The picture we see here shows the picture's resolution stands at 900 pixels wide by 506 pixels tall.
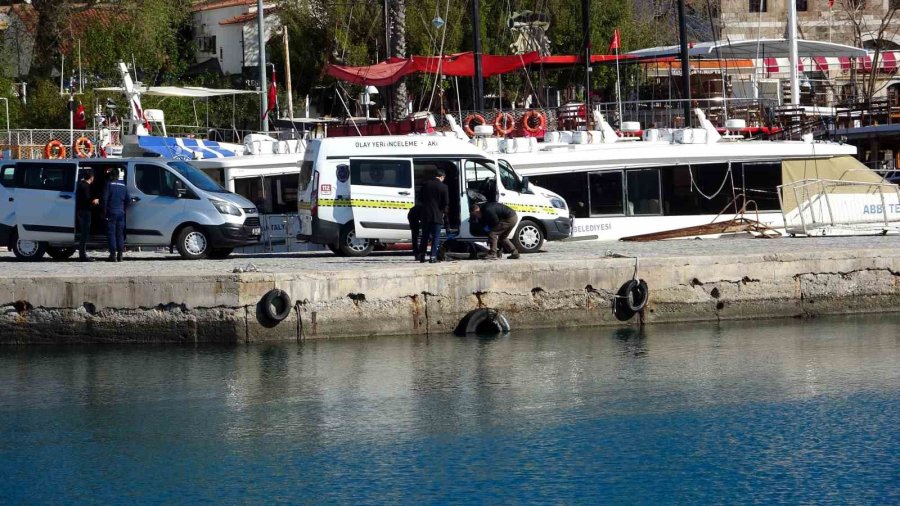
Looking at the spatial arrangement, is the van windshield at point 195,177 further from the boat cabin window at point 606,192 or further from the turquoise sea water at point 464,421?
the boat cabin window at point 606,192

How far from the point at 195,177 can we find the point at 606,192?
7.57 m

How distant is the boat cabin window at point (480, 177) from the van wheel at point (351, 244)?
6.44 ft

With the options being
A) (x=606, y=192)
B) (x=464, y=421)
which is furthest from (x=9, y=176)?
(x=464, y=421)

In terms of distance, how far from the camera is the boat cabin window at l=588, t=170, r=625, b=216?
24.0 metres

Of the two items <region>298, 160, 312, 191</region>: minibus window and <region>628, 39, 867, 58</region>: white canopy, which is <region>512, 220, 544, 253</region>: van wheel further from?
<region>628, 39, 867, 58</region>: white canopy

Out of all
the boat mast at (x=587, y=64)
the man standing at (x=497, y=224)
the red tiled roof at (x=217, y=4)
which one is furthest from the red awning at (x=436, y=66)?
the red tiled roof at (x=217, y=4)

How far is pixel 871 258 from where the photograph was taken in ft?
63.8

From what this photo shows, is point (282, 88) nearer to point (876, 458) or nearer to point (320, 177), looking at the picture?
point (320, 177)

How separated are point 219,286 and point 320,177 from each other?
187 inches

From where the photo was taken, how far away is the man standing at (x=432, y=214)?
19.1m

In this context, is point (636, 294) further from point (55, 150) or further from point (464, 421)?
point (55, 150)

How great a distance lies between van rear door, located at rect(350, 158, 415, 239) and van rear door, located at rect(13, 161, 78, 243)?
185 inches

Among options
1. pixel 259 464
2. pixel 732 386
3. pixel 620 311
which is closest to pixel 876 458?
pixel 732 386

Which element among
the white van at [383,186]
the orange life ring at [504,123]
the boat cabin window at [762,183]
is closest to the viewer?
the white van at [383,186]
